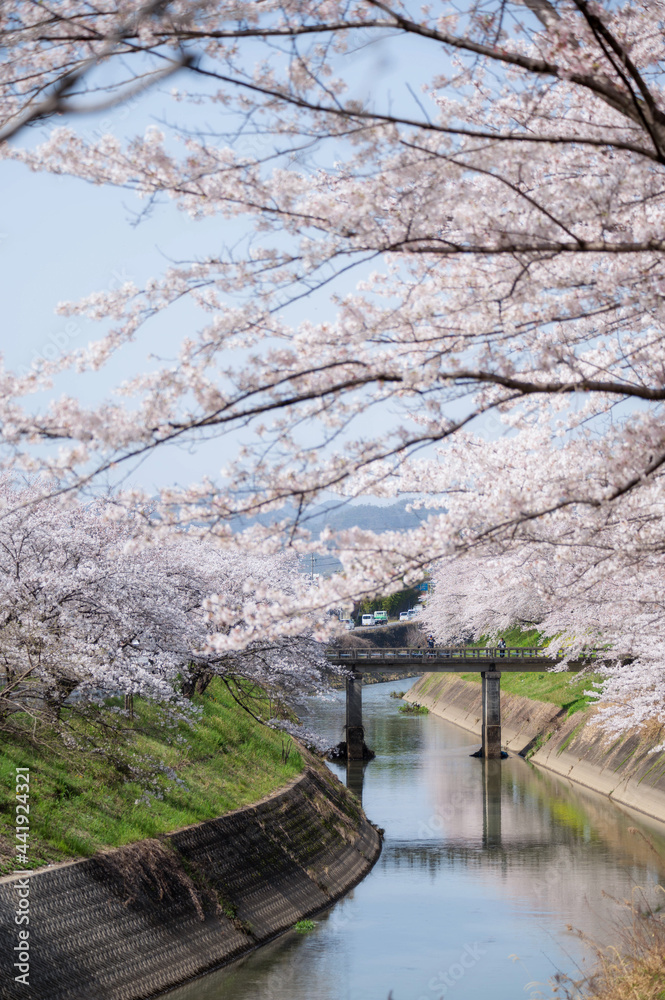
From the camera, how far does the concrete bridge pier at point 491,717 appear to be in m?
37.7

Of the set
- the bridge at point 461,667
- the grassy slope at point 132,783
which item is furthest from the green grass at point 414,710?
the grassy slope at point 132,783

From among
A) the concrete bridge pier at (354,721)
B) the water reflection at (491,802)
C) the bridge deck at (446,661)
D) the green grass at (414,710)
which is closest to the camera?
the water reflection at (491,802)

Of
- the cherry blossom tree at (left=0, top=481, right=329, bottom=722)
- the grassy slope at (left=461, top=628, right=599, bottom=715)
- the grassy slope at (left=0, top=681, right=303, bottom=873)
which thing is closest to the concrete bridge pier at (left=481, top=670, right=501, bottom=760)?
the grassy slope at (left=461, top=628, right=599, bottom=715)

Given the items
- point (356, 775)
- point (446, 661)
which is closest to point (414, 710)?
point (446, 661)

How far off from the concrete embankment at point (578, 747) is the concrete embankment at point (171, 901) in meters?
10.4

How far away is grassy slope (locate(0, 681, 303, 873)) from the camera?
12.2 m

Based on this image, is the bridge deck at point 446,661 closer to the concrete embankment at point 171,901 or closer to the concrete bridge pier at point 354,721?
the concrete bridge pier at point 354,721

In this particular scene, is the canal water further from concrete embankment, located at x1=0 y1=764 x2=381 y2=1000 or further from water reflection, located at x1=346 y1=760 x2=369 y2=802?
concrete embankment, located at x1=0 y1=764 x2=381 y2=1000

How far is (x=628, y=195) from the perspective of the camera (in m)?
5.76

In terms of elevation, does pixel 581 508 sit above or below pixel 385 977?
above

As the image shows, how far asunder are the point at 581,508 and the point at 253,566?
18417 mm

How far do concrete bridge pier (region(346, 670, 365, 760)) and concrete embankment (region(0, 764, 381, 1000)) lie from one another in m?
17.7

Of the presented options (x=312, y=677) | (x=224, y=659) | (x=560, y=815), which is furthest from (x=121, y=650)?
(x=560, y=815)

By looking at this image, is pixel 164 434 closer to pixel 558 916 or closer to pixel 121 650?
pixel 121 650
